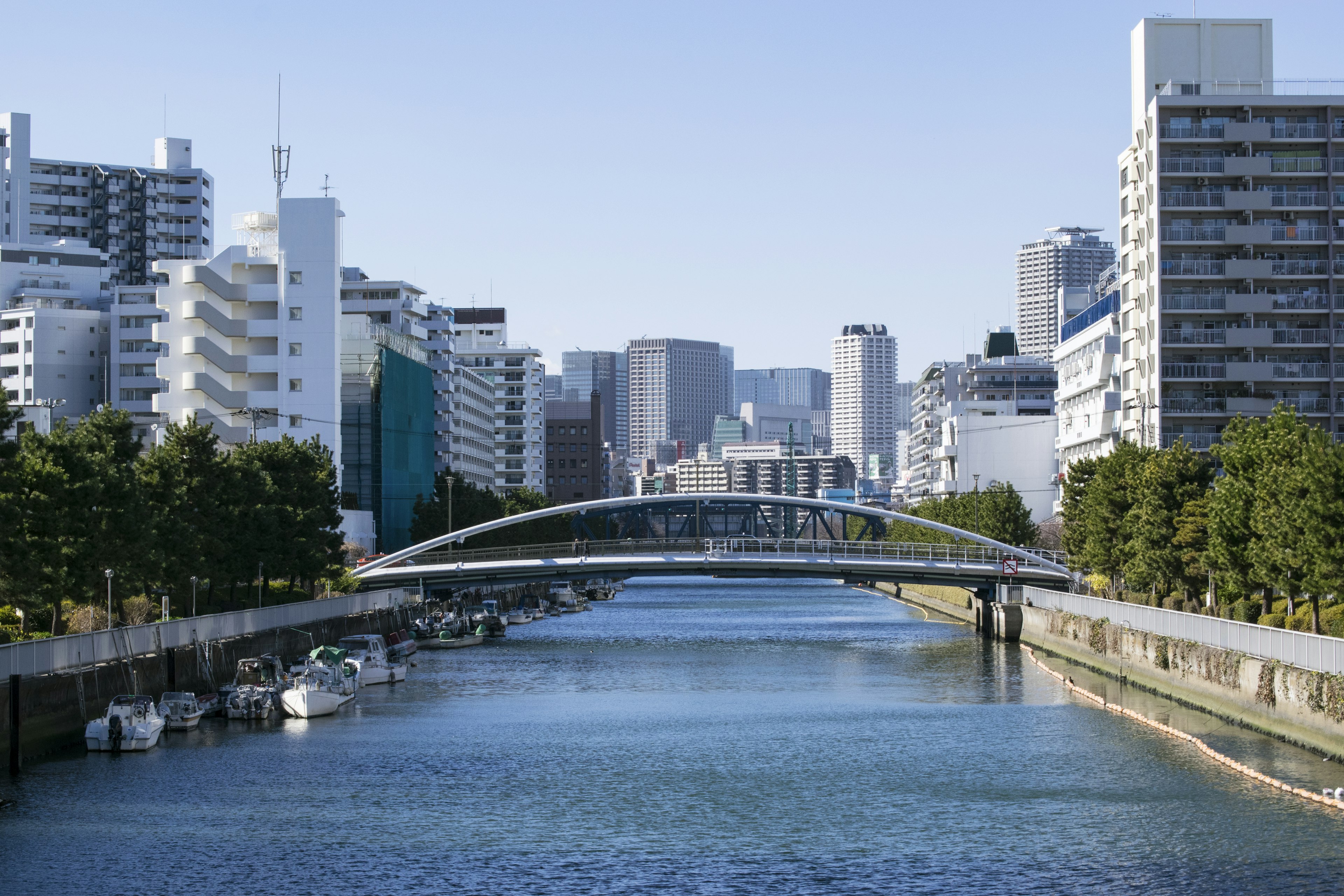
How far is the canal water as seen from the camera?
30.8 metres

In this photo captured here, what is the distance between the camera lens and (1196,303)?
9131 centimetres

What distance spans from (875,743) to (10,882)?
26.2 metres

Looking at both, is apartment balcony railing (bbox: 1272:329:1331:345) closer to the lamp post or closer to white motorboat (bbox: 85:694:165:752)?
the lamp post

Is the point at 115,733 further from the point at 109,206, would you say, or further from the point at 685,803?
the point at 109,206

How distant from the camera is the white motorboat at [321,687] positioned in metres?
54.6

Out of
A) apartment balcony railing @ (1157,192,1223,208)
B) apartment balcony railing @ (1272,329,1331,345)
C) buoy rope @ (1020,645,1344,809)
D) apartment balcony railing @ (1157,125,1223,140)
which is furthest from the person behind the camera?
apartment balcony railing @ (1157,125,1223,140)

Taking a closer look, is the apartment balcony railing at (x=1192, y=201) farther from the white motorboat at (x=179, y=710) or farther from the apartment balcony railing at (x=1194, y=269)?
the white motorboat at (x=179, y=710)

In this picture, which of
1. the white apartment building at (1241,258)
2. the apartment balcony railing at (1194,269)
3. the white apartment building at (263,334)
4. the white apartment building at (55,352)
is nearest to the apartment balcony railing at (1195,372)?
the white apartment building at (1241,258)

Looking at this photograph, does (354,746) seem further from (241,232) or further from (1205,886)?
(241,232)

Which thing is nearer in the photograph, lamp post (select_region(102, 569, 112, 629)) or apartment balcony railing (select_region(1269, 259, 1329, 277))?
lamp post (select_region(102, 569, 112, 629))

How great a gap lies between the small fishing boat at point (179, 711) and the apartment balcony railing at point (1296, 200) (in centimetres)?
6817

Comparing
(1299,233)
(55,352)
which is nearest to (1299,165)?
(1299,233)

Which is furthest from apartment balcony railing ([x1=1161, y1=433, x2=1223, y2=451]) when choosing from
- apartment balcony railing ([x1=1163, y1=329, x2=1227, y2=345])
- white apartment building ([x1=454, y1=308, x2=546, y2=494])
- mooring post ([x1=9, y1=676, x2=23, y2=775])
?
white apartment building ([x1=454, y1=308, x2=546, y2=494])

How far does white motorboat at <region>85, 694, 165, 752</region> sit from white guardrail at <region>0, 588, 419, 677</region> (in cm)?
157
